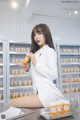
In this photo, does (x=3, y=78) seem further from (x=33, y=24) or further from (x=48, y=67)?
(x=48, y=67)

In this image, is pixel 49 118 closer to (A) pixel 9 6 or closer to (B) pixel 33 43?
(B) pixel 33 43

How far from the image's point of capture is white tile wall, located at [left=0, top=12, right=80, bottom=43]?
3.73 meters

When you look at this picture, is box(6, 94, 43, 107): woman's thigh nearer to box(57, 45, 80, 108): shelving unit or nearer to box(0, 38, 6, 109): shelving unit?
box(0, 38, 6, 109): shelving unit

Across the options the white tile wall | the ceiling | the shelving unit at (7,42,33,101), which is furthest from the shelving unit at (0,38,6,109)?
the ceiling

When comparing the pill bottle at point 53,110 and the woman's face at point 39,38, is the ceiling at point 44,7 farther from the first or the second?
the pill bottle at point 53,110

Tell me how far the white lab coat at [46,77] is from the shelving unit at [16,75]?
1.91 meters

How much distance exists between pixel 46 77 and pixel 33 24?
2.85 m

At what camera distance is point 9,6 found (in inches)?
138

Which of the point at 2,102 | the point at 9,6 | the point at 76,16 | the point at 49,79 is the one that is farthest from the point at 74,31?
the point at 49,79

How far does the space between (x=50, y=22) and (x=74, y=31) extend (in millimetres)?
758

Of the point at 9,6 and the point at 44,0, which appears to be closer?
the point at 44,0

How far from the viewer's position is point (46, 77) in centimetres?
134

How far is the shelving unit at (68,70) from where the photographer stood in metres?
3.70

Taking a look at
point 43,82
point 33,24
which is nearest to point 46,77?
point 43,82
